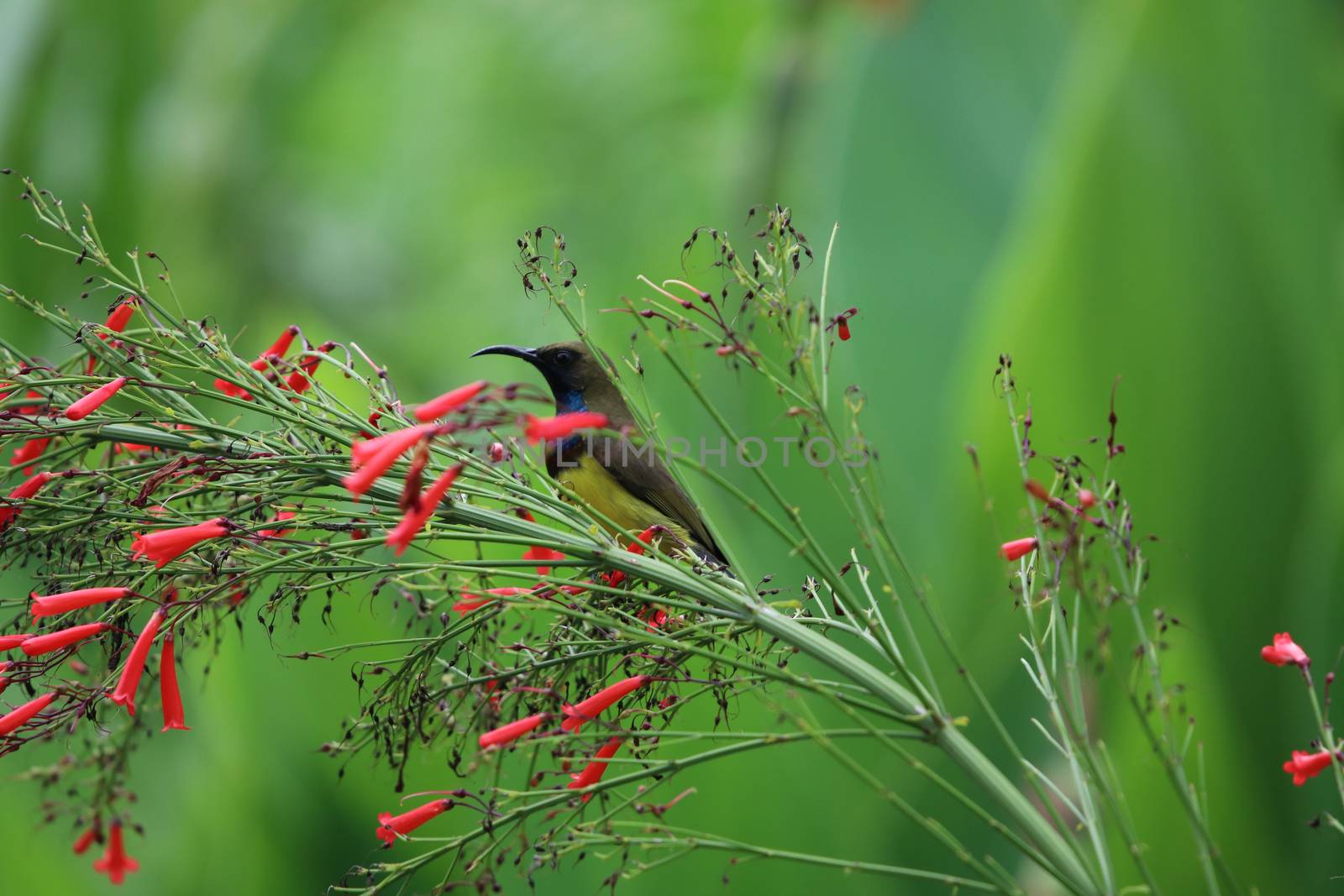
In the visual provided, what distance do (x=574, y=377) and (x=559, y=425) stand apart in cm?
95

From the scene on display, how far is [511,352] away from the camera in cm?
138

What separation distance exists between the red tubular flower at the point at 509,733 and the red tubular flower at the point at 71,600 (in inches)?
11.2

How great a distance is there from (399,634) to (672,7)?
14.2 feet

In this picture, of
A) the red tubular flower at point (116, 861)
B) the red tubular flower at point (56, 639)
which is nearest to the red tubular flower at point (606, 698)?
the red tubular flower at point (56, 639)

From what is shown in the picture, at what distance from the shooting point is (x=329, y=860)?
2180mm

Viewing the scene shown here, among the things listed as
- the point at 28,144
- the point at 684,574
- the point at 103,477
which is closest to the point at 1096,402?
the point at 684,574

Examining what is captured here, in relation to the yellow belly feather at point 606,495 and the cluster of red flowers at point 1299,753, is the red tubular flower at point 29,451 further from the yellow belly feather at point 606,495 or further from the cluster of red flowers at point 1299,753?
the cluster of red flowers at point 1299,753

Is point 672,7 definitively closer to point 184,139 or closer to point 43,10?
point 184,139

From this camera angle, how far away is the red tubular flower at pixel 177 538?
825 millimetres

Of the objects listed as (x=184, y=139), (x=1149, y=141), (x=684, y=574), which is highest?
(x=184, y=139)

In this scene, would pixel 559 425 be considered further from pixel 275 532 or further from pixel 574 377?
pixel 574 377

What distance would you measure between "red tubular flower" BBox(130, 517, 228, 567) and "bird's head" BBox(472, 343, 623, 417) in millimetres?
845

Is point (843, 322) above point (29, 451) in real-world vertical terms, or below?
above

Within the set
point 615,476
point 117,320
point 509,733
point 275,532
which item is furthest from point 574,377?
point 509,733
